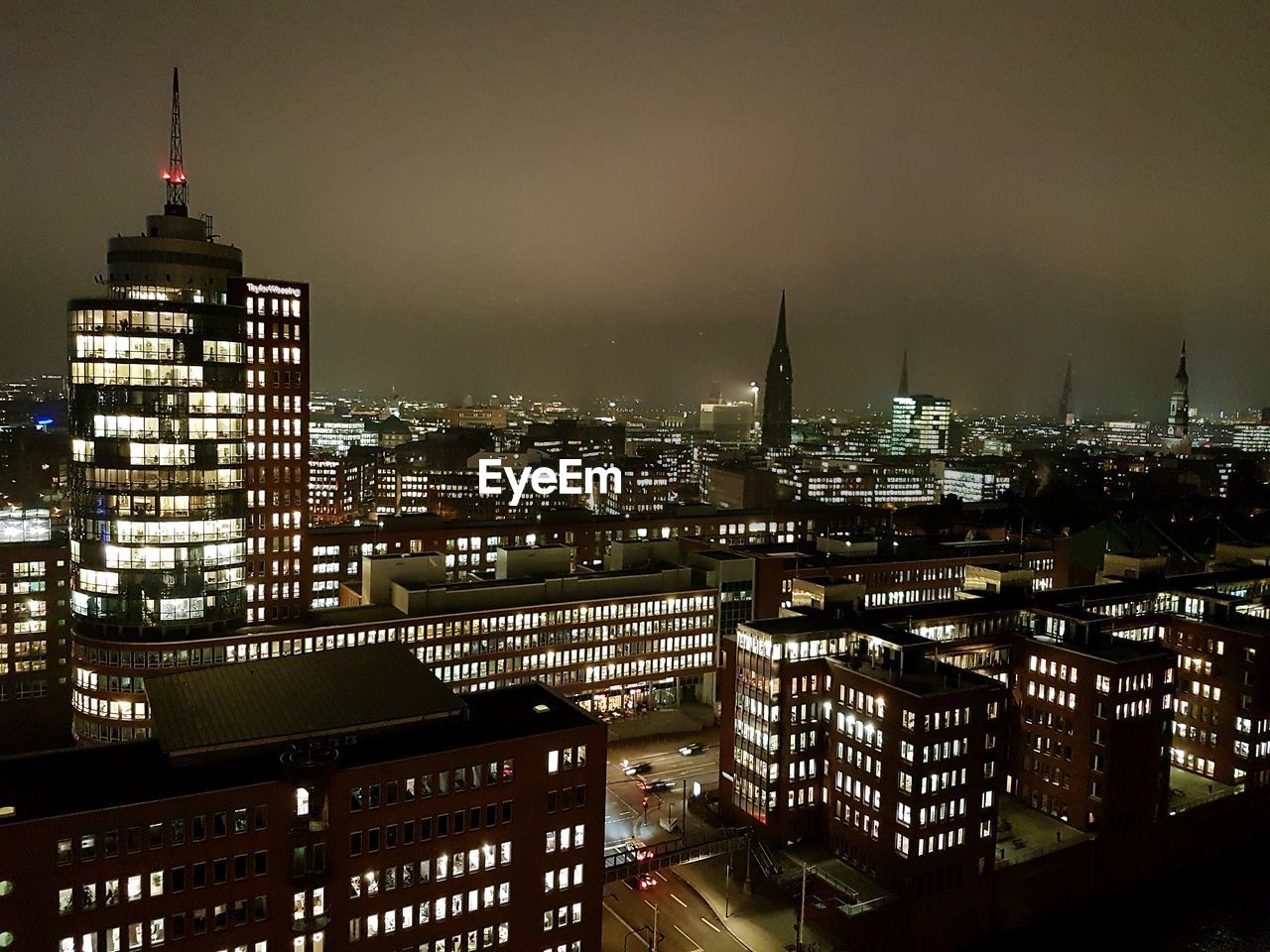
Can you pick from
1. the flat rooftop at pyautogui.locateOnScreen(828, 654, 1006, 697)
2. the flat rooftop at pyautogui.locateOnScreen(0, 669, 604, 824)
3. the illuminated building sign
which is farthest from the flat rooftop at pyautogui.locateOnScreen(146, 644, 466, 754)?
the illuminated building sign

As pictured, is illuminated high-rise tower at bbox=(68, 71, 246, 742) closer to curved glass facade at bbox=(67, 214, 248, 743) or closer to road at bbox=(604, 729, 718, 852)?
curved glass facade at bbox=(67, 214, 248, 743)

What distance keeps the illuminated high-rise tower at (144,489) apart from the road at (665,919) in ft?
150

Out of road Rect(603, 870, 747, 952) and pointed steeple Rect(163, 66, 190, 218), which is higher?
pointed steeple Rect(163, 66, 190, 218)

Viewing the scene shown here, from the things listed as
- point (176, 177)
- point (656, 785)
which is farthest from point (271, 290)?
point (656, 785)

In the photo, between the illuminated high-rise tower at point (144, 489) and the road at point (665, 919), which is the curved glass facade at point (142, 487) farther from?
the road at point (665, 919)

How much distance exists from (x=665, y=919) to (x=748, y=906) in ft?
19.7

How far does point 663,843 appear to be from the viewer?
A: 224 feet

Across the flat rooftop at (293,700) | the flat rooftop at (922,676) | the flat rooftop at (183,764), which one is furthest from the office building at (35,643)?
the flat rooftop at (922,676)

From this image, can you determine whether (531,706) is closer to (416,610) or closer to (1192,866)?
(416,610)

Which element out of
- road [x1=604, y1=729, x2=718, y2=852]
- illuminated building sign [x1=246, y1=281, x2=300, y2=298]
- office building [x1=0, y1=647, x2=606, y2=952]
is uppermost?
illuminated building sign [x1=246, y1=281, x2=300, y2=298]

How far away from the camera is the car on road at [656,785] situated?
7931 centimetres

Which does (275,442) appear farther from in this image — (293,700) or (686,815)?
(686,815)

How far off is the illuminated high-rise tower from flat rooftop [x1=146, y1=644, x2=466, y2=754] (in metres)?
31.7

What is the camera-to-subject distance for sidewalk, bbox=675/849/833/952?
5912cm
